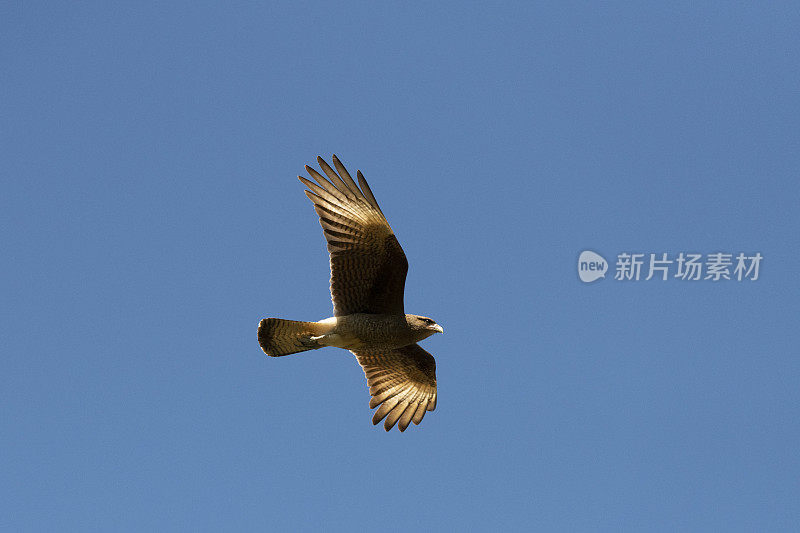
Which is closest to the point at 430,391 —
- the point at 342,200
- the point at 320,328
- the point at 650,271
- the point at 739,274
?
the point at 320,328

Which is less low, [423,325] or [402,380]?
[423,325]

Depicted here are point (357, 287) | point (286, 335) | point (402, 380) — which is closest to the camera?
point (286, 335)

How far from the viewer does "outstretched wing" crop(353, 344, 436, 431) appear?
1499cm

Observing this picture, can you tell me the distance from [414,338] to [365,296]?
90 centimetres

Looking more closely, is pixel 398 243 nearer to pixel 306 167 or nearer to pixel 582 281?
pixel 306 167

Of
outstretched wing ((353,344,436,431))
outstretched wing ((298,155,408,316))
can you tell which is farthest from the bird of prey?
outstretched wing ((353,344,436,431))

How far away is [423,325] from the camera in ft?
47.9

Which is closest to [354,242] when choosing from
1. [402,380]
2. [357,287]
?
[357,287]

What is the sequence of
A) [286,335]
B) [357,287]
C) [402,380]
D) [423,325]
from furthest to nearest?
[402,380], [423,325], [357,287], [286,335]

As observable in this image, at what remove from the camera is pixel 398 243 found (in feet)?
46.2

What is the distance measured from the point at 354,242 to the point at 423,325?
4.89 ft

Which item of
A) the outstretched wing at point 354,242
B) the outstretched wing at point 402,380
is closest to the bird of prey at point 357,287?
the outstretched wing at point 354,242

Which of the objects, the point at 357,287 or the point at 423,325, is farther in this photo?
the point at 423,325

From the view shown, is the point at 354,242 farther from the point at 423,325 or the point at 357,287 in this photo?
the point at 423,325
